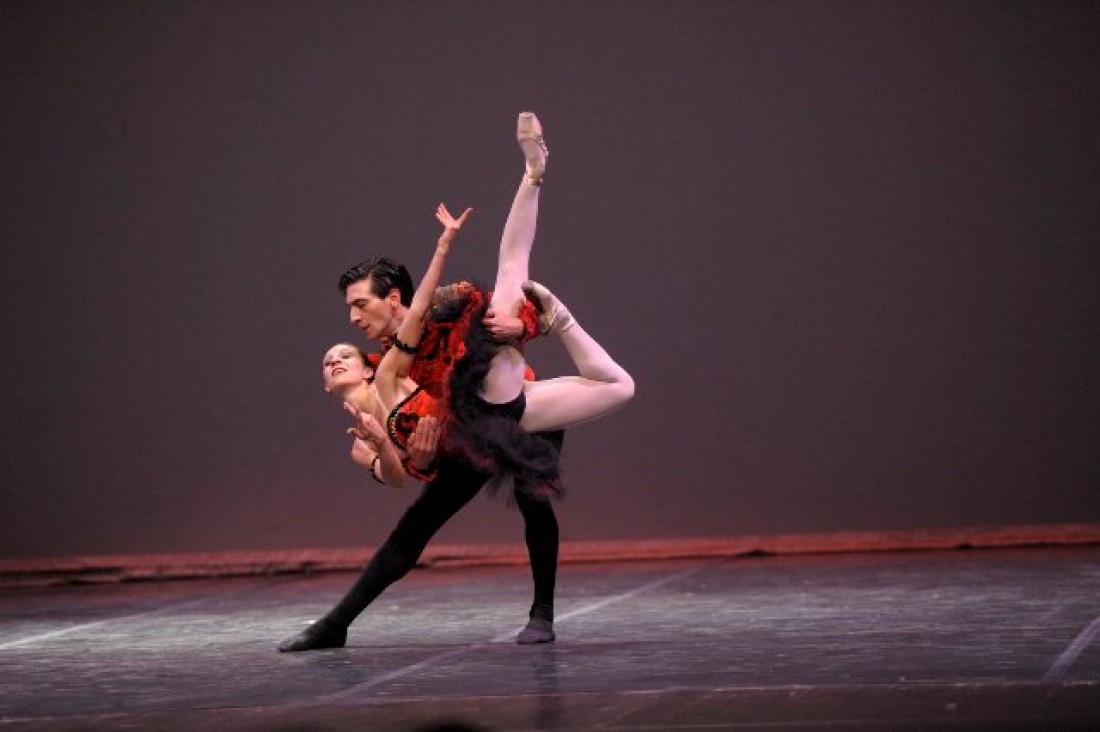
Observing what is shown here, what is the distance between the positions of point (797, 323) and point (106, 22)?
10.4 feet

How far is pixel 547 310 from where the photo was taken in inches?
142

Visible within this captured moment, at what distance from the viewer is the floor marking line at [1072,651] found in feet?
9.17

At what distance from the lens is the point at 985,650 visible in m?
3.14

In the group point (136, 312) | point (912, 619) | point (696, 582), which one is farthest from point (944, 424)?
point (136, 312)

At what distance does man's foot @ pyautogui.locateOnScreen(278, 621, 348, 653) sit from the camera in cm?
366

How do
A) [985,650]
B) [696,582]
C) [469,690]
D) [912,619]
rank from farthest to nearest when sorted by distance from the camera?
1. [696,582]
2. [912,619]
3. [985,650]
4. [469,690]

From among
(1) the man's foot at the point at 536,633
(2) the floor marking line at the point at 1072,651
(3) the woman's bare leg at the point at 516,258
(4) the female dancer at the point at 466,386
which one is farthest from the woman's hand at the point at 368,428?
(2) the floor marking line at the point at 1072,651

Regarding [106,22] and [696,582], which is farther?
[106,22]

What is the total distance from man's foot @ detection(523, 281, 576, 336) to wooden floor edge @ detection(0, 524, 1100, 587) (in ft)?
8.90

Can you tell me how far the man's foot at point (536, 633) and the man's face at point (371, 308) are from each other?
79 cm

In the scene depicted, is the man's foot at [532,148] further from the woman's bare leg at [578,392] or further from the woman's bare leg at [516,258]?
the woman's bare leg at [578,392]

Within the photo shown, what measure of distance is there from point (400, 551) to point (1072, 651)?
1.55 m

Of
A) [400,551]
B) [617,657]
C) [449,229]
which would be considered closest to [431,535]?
[400,551]

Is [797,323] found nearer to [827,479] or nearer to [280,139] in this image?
[827,479]
